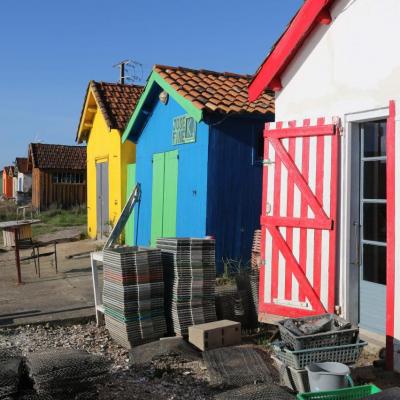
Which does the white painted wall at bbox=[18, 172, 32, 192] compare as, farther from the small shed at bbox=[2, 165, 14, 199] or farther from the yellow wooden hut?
the yellow wooden hut

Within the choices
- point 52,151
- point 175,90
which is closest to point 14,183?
point 52,151

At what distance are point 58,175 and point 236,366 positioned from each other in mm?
25631

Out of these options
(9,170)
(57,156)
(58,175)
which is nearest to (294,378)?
(58,175)

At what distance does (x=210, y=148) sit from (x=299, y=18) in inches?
141

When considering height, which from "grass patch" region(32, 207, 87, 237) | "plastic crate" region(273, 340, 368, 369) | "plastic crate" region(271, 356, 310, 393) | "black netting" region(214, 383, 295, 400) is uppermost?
"grass patch" region(32, 207, 87, 237)

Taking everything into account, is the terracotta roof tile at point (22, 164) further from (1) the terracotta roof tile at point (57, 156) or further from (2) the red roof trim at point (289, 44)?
(2) the red roof trim at point (289, 44)

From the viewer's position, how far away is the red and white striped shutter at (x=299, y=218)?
18.6ft

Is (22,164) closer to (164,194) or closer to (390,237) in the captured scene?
Result: (164,194)

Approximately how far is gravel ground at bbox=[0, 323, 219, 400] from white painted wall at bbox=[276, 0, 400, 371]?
181 cm

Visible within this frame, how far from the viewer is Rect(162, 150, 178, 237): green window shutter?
34.0ft

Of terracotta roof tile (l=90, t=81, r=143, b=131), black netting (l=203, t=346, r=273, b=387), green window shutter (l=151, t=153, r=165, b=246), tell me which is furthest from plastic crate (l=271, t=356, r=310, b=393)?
terracotta roof tile (l=90, t=81, r=143, b=131)

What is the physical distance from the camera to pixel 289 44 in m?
6.04

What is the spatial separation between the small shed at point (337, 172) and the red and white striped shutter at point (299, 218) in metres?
0.01

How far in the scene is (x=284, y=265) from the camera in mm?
6070
